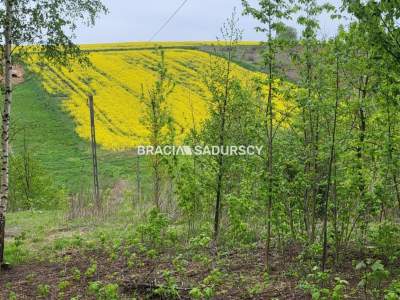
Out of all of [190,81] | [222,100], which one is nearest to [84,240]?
[222,100]

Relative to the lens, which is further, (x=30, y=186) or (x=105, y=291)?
(x=30, y=186)

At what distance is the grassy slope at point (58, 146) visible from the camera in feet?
101

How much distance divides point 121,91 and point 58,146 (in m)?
10.5

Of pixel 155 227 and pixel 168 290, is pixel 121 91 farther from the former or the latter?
pixel 168 290

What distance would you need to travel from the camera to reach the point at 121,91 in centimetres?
4400

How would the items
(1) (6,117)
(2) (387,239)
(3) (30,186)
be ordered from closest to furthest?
1. (2) (387,239)
2. (1) (6,117)
3. (3) (30,186)

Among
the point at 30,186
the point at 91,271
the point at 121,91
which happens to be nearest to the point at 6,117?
the point at 91,271

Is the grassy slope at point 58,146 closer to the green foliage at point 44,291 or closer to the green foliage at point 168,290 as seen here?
the green foliage at point 44,291

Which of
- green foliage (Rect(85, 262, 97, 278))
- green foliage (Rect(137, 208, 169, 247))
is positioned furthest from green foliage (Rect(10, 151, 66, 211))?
green foliage (Rect(85, 262, 97, 278))

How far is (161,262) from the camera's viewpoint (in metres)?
9.46

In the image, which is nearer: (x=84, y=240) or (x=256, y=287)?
(x=256, y=287)

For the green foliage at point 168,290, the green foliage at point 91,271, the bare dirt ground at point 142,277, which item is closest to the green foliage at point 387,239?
the bare dirt ground at point 142,277

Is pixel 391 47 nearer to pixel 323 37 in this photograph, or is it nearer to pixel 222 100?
pixel 323 37

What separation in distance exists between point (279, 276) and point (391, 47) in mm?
4435
